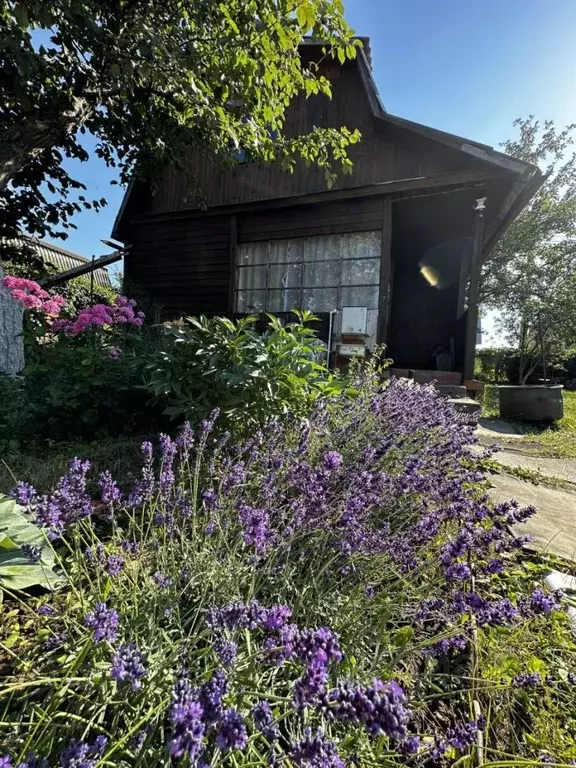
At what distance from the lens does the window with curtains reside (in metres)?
7.08

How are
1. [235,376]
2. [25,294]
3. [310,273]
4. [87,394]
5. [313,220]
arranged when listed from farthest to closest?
[310,273], [313,220], [25,294], [87,394], [235,376]

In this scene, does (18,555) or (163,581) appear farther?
(18,555)

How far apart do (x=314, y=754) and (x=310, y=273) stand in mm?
7617

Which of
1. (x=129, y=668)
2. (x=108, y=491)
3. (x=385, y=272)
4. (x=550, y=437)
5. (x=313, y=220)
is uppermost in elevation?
(x=313, y=220)

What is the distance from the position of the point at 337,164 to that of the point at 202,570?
7825 millimetres

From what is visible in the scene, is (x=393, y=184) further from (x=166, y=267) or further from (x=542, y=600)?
(x=542, y=600)

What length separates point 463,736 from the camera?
736mm

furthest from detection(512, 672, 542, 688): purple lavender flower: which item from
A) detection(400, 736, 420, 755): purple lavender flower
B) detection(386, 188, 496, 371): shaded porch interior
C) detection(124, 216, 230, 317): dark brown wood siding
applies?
detection(124, 216, 230, 317): dark brown wood siding

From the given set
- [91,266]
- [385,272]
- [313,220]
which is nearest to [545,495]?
[385,272]

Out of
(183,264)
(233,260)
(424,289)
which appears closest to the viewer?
(233,260)

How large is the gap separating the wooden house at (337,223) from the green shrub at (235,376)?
4087mm

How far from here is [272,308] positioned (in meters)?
7.93

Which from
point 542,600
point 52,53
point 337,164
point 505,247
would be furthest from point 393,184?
point 505,247

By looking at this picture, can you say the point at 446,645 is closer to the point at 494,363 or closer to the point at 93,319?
the point at 93,319
